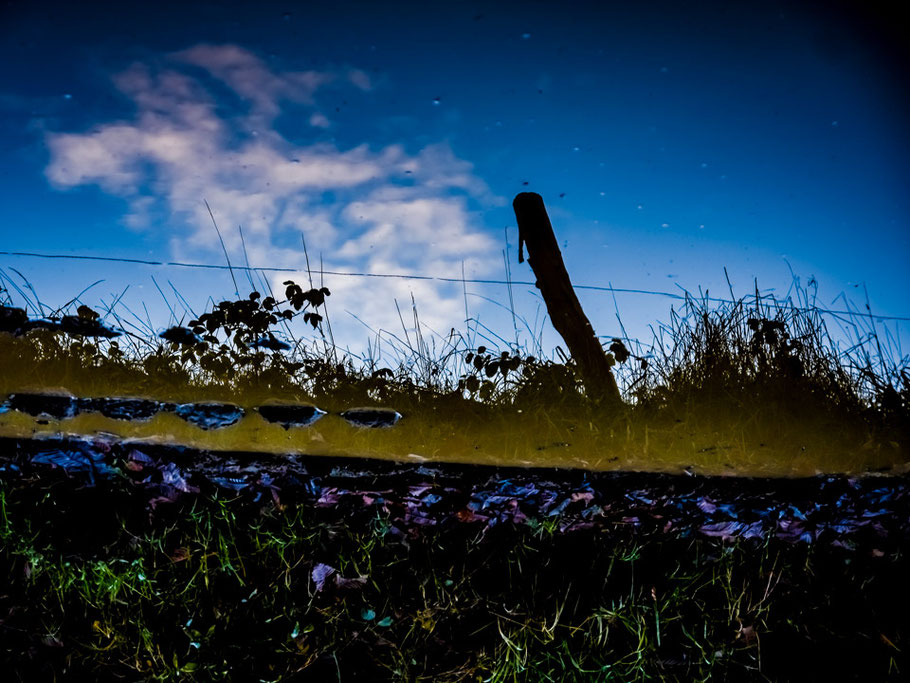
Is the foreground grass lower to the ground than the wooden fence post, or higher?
lower

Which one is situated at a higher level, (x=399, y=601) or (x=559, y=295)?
(x=559, y=295)

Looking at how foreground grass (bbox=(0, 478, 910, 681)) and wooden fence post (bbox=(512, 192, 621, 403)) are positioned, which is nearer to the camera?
foreground grass (bbox=(0, 478, 910, 681))

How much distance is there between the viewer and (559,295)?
3430 mm

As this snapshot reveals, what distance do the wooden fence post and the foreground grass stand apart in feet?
3.25

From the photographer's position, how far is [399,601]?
216 cm

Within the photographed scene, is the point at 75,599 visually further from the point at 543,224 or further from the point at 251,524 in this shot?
the point at 543,224

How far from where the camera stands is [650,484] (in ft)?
8.42

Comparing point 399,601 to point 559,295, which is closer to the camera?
point 399,601

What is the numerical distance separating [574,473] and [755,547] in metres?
0.75

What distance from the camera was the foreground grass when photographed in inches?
80.7

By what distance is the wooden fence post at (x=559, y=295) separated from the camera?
316 cm

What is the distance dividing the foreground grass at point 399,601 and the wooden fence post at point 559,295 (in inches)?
39.0

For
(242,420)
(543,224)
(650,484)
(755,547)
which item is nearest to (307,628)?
(242,420)

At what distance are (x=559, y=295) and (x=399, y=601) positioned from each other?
1.90 metres
